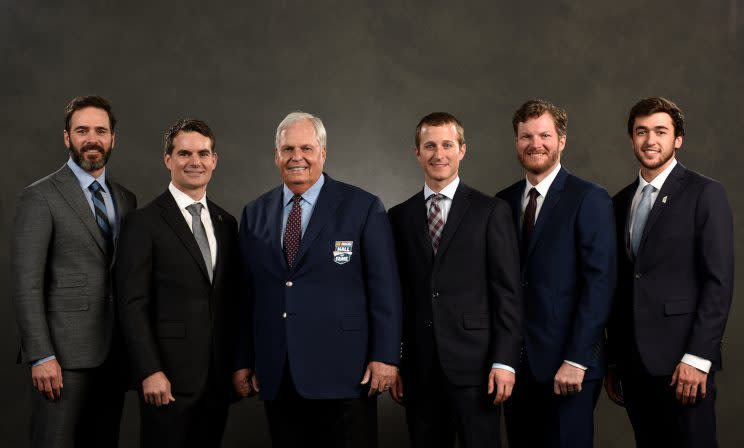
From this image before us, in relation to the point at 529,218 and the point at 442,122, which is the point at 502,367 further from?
the point at 442,122

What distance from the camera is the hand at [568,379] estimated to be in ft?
9.43

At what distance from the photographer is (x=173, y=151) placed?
304 cm

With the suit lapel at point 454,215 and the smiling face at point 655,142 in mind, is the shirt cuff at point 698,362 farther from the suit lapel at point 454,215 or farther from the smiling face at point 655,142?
the suit lapel at point 454,215

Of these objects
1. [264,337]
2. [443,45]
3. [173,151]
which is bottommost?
[264,337]

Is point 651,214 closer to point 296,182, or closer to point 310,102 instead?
point 296,182

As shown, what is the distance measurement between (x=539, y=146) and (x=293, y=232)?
1.11 metres

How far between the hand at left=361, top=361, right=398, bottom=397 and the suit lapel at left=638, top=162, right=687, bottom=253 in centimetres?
114

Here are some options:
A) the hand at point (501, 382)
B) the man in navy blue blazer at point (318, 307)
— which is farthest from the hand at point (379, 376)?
the hand at point (501, 382)

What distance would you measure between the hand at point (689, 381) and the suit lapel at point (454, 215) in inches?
41.1

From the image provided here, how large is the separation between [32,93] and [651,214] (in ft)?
11.5

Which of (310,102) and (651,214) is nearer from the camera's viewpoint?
(651,214)

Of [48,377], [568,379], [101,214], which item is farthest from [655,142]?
[48,377]

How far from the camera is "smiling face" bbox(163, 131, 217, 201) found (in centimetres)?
299

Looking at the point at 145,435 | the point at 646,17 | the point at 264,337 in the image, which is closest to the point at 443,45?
the point at 646,17
